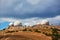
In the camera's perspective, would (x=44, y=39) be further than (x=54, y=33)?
Yes

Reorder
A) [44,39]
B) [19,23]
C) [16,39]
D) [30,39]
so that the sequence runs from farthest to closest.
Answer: [19,23] < [44,39] < [30,39] < [16,39]

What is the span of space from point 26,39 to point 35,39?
2.98 meters

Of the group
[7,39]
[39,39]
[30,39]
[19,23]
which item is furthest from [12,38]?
[19,23]

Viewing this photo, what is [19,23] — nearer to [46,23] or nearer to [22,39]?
[46,23]

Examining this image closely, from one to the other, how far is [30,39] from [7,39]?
5219mm

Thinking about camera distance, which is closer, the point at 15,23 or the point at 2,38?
the point at 2,38

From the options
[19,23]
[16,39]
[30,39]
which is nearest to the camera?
[16,39]

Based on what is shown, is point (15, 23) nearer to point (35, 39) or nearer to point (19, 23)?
point (19, 23)

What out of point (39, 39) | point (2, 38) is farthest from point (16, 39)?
point (39, 39)

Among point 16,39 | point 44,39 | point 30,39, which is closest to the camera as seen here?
point 16,39

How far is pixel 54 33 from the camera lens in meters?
36.7

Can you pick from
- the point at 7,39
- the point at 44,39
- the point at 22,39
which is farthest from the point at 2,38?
the point at 44,39

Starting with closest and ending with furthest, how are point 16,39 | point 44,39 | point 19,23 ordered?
1. point 16,39
2. point 44,39
3. point 19,23

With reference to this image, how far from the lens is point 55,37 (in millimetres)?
36719
